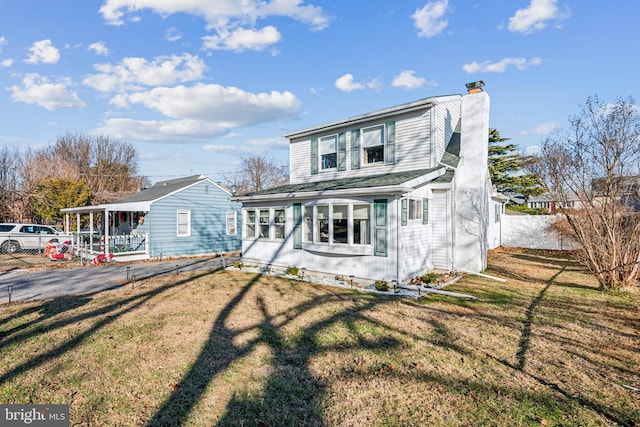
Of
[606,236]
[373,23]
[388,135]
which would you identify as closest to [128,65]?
[373,23]

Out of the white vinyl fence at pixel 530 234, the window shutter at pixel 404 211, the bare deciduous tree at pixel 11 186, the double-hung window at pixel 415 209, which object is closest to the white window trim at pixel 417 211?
the double-hung window at pixel 415 209

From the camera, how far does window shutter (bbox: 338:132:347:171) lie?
13182mm

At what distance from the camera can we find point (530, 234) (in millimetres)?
19984

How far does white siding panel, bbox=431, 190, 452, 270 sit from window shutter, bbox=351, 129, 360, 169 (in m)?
3.21

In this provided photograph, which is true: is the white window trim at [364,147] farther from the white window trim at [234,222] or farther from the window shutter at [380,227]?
the white window trim at [234,222]

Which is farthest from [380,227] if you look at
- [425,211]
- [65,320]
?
[65,320]

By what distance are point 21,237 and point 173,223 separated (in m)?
8.60

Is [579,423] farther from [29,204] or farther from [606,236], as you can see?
[29,204]

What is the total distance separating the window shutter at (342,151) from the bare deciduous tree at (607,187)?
7.15m

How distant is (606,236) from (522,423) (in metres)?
8.80

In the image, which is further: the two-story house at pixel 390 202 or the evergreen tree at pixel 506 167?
the evergreen tree at pixel 506 167

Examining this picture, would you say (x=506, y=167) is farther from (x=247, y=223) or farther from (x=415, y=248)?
(x=247, y=223)

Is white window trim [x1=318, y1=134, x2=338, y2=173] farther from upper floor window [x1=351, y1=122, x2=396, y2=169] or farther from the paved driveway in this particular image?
the paved driveway

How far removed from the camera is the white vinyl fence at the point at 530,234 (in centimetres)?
1891
